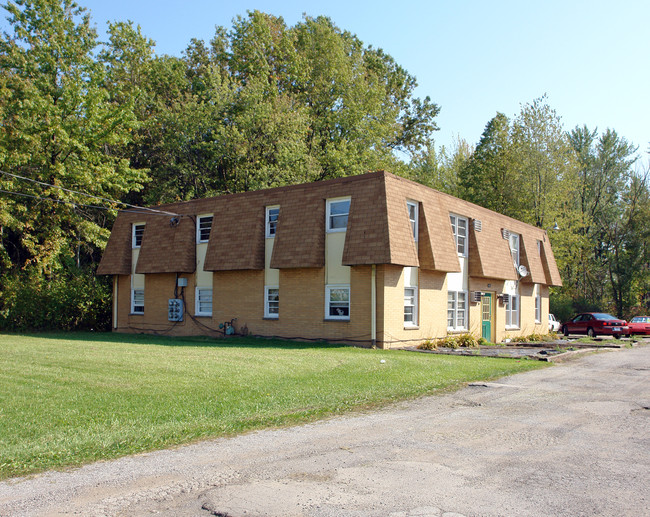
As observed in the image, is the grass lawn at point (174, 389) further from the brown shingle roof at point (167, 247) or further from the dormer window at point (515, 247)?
the dormer window at point (515, 247)

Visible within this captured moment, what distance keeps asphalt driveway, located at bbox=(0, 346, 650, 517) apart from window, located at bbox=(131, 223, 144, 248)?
71.2ft

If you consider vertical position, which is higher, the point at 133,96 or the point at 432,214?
the point at 133,96

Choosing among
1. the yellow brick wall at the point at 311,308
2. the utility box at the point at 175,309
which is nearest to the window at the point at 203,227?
the yellow brick wall at the point at 311,308

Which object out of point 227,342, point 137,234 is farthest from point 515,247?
point 137,234

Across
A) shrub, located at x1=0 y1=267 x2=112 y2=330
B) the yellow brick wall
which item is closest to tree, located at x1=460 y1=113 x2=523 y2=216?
the yellow brick wall

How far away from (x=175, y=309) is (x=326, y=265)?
26.8ft

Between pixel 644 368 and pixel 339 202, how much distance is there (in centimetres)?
1111

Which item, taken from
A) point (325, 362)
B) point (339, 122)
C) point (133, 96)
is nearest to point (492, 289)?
point (325, 362)

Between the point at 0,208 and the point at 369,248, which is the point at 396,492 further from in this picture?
the point at 0,208

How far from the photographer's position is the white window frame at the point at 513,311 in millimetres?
29578

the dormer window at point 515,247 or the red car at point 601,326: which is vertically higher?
the dormer window at point 515,247

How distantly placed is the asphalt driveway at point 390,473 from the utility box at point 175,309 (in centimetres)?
1796

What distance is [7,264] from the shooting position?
32.3 meters

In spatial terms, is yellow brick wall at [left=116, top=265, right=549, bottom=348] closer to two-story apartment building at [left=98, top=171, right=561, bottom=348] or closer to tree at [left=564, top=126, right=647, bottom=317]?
two-story apartment building at [left=98, top=171, right=561, bottom=348]
